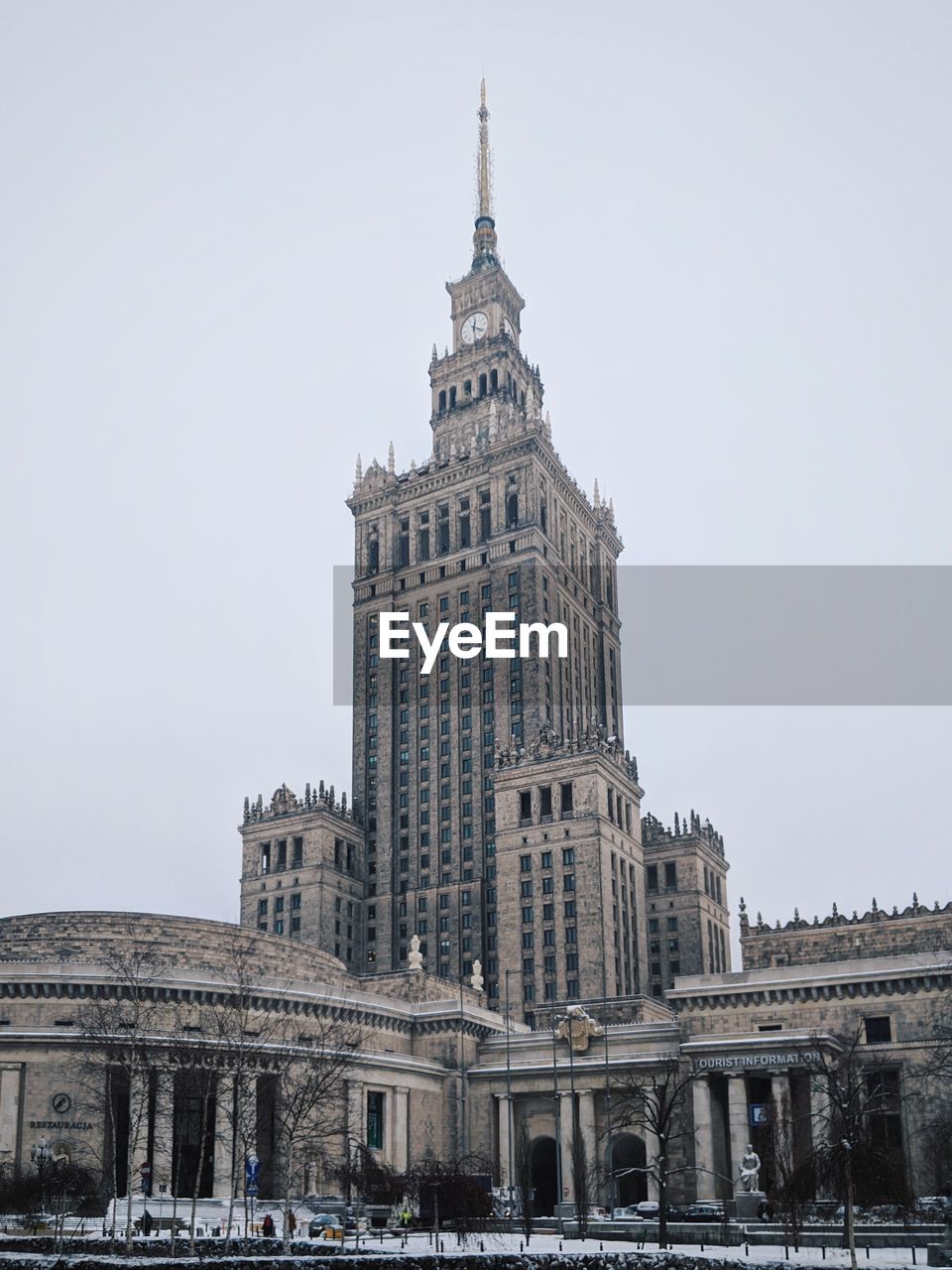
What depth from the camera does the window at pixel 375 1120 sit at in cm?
10606

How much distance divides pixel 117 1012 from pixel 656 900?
267 feet

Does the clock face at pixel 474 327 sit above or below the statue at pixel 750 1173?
above

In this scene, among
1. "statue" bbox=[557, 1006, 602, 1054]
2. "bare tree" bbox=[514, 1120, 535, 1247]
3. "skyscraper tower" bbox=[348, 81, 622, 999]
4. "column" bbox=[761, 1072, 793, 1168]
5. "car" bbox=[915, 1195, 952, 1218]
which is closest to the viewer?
"car" bbox=[915, 1195, 952, 1218]

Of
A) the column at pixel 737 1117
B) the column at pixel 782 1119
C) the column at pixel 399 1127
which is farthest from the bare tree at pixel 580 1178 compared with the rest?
the column at pixel 399 1127

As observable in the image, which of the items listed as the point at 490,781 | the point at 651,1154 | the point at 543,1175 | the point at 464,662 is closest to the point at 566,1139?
the point at 543,1175

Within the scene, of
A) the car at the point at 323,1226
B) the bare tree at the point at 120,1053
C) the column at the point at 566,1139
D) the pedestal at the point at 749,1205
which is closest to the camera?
the car at the point at 323,1226

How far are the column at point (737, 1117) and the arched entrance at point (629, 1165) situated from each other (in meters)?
12.3

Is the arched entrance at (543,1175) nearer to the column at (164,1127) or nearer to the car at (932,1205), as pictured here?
the column at (164,1127)

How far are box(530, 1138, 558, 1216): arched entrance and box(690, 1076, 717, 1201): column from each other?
15078 millimetres

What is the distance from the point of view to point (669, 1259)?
5469cm

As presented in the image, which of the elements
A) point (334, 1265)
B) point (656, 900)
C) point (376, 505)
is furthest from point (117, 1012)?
point (376, 505)

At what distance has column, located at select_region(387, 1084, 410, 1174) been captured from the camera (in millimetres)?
107500

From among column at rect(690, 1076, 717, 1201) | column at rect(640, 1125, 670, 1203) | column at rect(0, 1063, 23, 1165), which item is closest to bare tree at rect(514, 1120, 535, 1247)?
column at rect(640, 1125, 670, 1203)

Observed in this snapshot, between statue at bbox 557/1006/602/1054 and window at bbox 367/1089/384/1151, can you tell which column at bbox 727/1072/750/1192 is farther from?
window at bbox 367/1089/384/1151
